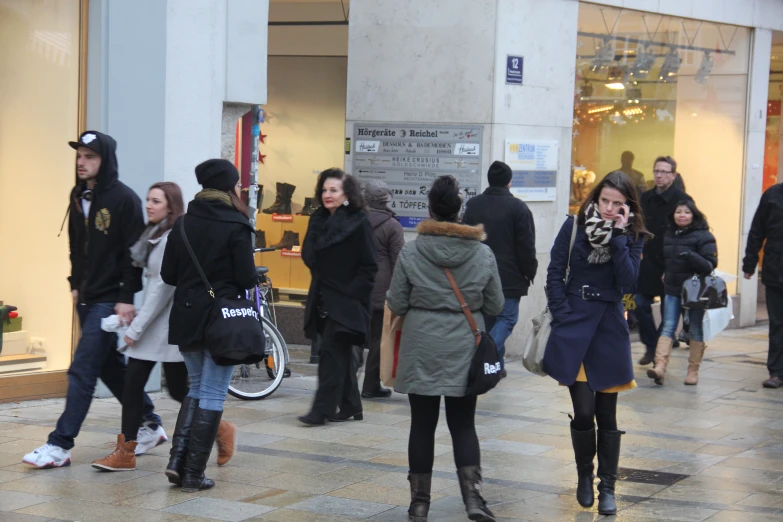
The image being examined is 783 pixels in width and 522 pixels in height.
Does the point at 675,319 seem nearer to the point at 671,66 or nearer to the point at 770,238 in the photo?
the point at 770,238

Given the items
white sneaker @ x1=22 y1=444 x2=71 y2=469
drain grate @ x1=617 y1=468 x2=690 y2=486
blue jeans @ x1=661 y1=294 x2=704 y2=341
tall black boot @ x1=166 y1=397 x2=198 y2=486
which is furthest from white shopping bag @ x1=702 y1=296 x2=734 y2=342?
white sneaker @ x1=22 y1=444 x2=71 y2=469

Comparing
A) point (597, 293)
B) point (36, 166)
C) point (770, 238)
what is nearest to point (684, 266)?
point (770, 238)

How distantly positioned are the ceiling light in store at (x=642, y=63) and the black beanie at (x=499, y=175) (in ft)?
15.6

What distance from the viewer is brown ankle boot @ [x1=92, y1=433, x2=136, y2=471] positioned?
684 cm

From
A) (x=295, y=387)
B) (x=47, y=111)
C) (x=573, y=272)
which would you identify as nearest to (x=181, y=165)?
(x=47, y=111)

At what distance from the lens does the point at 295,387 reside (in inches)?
403

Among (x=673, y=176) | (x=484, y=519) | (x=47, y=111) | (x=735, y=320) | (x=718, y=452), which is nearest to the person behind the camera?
(x=484, y=519)

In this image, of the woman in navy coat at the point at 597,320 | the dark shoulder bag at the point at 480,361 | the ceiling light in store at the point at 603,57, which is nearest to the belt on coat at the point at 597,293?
the woman in navy coat at the point at 597,320

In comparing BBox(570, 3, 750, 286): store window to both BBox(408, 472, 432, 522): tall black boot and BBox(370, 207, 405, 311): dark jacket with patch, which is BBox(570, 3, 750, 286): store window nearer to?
BBox(370, 207, 405, 311): dark jacket with patch

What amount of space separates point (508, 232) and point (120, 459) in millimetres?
4243

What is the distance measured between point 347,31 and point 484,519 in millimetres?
8805

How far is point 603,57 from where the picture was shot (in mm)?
13625

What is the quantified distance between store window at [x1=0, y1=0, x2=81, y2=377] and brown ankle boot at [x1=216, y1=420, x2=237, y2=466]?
8.68ft

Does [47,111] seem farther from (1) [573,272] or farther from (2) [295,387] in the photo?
(1) [573,272]
